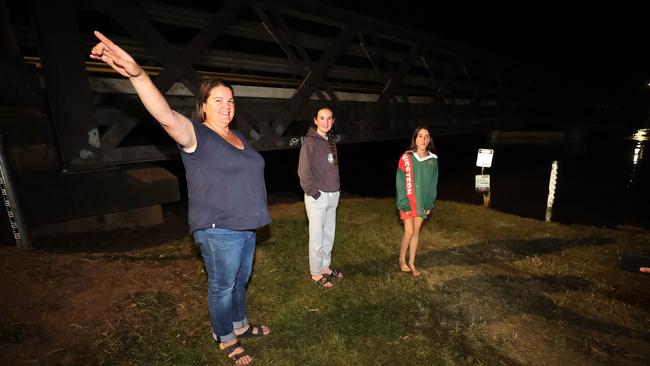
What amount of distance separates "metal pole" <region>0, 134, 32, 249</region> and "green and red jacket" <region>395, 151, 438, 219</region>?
4.49m

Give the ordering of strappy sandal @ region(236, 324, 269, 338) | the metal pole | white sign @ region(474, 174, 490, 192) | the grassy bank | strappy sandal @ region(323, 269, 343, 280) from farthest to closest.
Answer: white sign @ region(474, 174, 490, 192), strappy sandal @ region(323, 269, 343, 280), the metal pole, strappy sandal @ region(236, 324, 269, 338), the grassy bank

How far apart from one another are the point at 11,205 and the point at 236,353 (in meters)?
3.11

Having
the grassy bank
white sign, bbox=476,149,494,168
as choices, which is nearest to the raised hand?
the grassy bank

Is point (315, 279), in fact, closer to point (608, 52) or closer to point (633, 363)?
point (633, 363)

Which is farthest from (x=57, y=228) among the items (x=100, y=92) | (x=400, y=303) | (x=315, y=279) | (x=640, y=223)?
(x=640, y=223)

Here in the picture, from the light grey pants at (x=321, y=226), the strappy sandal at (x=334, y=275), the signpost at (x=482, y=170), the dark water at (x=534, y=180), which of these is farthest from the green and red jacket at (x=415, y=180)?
the signpost at (x=482, y=170)

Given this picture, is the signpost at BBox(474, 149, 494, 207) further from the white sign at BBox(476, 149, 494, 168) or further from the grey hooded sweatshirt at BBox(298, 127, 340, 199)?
the grey hooded sweatshirt at BBox(298, 127, 340, 199)

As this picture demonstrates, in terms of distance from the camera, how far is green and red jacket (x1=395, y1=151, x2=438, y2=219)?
155 inches

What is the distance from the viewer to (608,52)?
27.7 m

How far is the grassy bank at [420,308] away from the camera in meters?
2.88

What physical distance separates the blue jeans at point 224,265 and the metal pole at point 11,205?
276 centimetres

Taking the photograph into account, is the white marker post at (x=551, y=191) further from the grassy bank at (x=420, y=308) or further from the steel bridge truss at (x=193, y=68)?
the steel bridge truss at (x=193, y=68)

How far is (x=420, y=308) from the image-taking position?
360cm

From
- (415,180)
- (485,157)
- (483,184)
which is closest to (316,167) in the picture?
(415,180)
